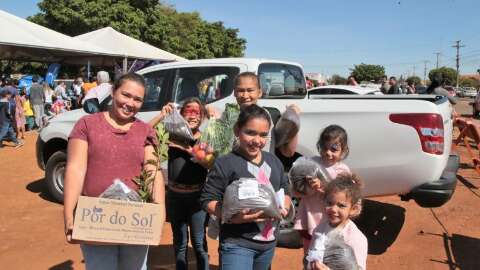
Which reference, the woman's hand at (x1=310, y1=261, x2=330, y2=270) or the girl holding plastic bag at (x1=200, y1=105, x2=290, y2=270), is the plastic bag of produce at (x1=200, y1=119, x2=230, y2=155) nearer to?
the girl holding plastic bag at (x1=200, y1=105, x2=290, y2=270)

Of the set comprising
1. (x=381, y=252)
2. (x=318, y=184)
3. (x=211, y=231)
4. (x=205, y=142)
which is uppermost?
(x=205, y=142)

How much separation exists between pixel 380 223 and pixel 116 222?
14.3 feet

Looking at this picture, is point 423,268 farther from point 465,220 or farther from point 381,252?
point 465,220

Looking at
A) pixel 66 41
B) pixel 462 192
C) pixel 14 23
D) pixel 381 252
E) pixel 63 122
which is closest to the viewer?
pixel 381 252

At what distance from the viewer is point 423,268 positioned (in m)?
4.45

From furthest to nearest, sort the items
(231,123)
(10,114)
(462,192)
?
1. (10,114)
2. (462,192)
3. (231,123)

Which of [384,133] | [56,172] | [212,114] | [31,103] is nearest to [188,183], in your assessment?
[212,114]

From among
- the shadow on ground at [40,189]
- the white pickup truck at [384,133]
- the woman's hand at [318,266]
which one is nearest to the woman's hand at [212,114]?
the woman's hand at [318,266]

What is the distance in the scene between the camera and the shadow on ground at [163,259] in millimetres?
4391

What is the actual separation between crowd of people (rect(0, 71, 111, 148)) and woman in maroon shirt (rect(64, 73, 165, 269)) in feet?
21.3

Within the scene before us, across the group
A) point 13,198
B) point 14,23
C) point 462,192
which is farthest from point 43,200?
point 14,23

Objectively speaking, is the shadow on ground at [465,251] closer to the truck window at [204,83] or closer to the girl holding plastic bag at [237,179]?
the girl holding plastic bag at [237,179]

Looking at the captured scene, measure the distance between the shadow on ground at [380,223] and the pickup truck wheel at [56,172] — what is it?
4118mm

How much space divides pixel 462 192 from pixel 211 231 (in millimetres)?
6185
